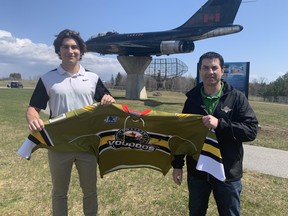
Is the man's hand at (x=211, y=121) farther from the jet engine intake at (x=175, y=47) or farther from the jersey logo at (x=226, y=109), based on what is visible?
the jet engine intake at (x=175, y=47)

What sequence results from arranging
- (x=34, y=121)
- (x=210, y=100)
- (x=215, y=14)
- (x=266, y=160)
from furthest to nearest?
(x=215, y=14) < (x=266, y=160) < (x=34, y=121) < (x=210, y=100)

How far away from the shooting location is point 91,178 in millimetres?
3818

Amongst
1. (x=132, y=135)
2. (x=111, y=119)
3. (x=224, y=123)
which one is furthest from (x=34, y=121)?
(x=224, y=123)

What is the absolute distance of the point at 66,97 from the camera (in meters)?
3.68

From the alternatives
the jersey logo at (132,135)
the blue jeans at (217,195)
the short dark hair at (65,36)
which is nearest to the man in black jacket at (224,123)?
the blue jeans at (217,195)

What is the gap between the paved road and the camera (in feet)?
24.1

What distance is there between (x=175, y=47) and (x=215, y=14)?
5560mm

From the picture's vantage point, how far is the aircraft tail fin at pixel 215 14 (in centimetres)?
3253

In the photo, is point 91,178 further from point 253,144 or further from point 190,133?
point 253,144

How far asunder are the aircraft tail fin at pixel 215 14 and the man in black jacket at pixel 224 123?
3164 cm

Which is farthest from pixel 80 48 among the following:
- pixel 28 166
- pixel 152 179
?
pixel 28 166

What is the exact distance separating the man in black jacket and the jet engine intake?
3024 cm

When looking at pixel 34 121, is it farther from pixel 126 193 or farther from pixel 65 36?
pixel 126 193

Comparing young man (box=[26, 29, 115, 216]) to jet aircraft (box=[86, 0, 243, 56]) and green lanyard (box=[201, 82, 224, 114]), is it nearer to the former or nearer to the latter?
green lanyard (box=[201, 82, 224, 114])
